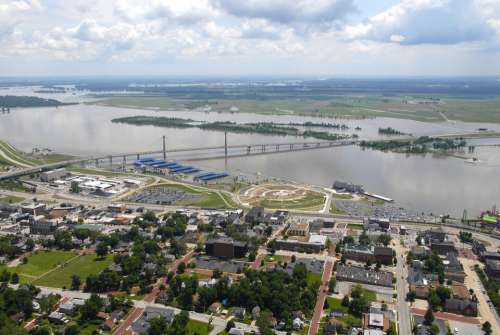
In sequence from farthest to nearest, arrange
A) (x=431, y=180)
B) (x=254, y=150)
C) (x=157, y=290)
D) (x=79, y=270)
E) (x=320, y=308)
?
(x=254, y=150), (x=431, y=180), (x=79, y=270), (x=157, y=290), (x=320, y=308)

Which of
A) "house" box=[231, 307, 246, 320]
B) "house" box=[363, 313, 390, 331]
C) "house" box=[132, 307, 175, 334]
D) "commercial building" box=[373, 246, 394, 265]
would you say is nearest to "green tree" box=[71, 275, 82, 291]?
"house" box=[132, 307, 175, 334]

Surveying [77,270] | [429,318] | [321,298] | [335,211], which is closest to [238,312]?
[321,298]

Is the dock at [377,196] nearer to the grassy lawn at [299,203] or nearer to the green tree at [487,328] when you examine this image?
the grassy lawn at [299,203]

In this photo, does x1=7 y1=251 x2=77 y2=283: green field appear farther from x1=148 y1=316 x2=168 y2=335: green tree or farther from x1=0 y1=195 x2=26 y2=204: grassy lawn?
x1=0 y1=195 x2=26 y2=204: grassy lawn

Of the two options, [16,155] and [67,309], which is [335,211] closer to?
[67,309]

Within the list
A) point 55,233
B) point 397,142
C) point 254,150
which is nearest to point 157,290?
point 55,233

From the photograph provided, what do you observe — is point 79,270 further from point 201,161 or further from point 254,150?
point 254,150
